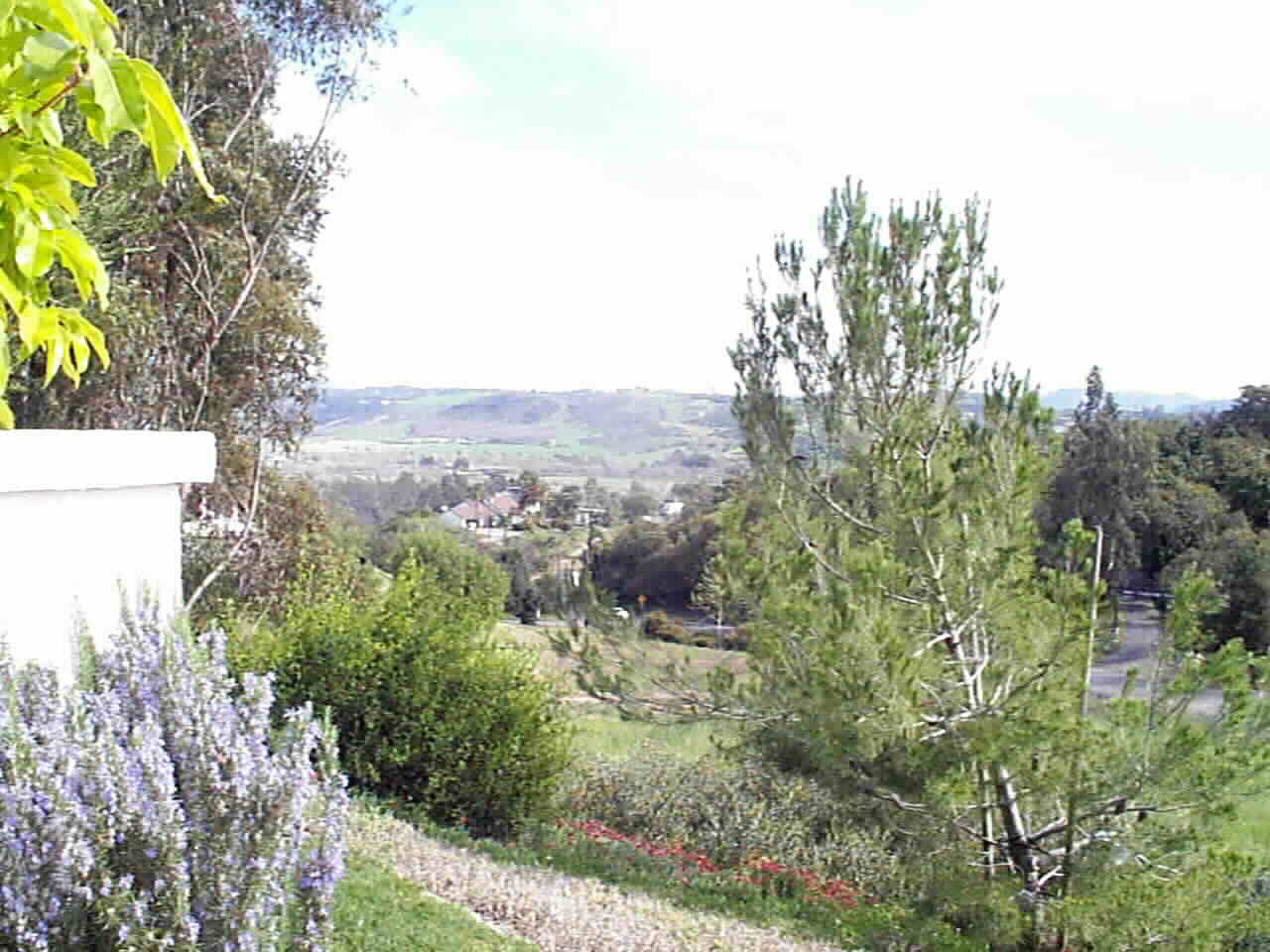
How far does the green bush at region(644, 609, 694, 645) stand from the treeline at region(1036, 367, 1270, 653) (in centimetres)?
233

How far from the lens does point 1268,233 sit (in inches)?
615

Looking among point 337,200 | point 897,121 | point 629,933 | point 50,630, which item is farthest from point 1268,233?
point 50,630

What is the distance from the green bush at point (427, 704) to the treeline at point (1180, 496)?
3.52 metres

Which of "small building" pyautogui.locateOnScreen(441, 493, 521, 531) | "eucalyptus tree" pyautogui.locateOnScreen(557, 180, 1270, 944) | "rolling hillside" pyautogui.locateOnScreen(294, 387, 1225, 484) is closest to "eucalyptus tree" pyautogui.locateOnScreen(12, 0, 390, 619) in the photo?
"rolling hillside" pyautogui.locateOnScreen(294, 387, 1225, 484)

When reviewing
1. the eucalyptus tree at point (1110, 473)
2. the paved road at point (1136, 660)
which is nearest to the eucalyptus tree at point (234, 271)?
the eucalyptus tree at point (1110, 473)

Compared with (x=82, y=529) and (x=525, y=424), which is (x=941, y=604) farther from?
(x=525, y=424)

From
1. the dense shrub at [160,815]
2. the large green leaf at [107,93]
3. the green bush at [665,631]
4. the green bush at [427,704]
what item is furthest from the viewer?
the green bush at [665,631]

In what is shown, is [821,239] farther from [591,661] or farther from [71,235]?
[71,235]

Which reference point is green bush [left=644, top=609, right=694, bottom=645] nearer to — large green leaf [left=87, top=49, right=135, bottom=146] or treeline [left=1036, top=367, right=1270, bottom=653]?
treeline [left=1036, top=367, right=1270, bottom=653]

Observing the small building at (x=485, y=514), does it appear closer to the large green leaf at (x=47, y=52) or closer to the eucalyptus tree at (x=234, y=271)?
the eucalyptus tree at (x=234, y=271)

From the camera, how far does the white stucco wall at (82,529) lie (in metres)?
2.21

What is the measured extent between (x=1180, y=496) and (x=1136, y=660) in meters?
5.74

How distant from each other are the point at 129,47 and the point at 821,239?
277 inches

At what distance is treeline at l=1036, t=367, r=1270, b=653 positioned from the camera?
7633 millimetres
